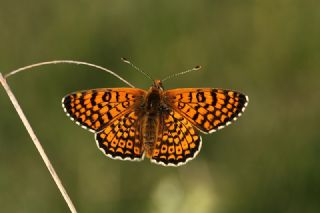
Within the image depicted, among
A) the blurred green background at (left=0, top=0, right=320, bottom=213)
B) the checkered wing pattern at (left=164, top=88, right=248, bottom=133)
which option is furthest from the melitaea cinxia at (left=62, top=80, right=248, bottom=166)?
the blurred green background at (left=0, top=0, right=320, bottom=213)

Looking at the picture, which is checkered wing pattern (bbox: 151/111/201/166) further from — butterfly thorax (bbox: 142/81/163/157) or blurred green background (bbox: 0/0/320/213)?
blurred green background (bbox: 0/0/320/213)

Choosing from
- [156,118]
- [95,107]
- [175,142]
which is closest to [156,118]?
[156,118]

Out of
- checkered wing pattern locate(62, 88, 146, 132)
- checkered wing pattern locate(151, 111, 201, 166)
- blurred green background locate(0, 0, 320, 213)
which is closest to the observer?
checkered wing pattern locate(151, 111, 201, 166)

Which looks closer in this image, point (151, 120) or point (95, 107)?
point (95, 107)

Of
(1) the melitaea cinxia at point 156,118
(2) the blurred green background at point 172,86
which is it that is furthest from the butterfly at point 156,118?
(2) the blurred green background at point 172,86

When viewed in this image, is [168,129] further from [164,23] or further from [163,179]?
[164,23]

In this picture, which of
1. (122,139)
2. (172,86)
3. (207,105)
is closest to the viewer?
(122,139)

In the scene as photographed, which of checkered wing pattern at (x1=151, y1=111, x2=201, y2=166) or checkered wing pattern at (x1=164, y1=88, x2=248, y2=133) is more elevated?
checkered wing pattern at (x1=164, y1=88, x2=248, y2=133)

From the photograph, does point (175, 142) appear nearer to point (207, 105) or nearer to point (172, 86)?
point (207, 105)
